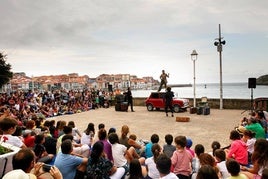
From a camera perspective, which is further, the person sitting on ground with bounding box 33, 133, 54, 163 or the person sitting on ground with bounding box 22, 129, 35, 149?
the person sitting on ground with bounding box 22, 129, 35, 149

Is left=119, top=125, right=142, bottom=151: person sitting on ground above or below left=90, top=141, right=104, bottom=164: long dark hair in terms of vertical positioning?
below

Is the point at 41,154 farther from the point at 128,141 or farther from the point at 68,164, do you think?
the point at 128,141

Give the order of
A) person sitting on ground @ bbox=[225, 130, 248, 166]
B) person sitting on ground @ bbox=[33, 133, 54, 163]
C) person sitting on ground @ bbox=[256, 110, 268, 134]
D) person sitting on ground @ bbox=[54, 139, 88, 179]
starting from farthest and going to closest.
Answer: person sitting on ground @ bbox=[256, 110, 268, 134] < person sitting on ground @ bbox=[225, 130, 248, 166] < person sitting on ground @ bbox=[33, 133, 54, 163] < person sitting on ground @ bbox=[54, 139, 88, 179]

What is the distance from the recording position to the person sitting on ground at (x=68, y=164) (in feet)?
14.8

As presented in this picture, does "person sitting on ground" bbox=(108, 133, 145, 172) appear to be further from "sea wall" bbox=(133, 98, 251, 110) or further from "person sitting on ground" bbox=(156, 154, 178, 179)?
"sea wall" bbox=(133, 98, 251, 110)

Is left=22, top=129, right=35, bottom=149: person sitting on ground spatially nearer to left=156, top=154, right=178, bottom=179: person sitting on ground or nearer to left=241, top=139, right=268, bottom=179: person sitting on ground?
left=156, top=154, right=178, bottom=179: person sitting on ground

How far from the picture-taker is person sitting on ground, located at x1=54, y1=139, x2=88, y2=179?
4516mm

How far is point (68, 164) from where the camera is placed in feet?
14.8

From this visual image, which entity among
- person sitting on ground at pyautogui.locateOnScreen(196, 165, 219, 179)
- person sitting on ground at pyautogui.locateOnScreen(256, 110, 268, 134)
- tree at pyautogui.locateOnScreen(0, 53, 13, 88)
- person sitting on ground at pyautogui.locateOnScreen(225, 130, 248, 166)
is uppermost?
tree at pyautogui.locateOnScreen(0, 53, 13, 88)

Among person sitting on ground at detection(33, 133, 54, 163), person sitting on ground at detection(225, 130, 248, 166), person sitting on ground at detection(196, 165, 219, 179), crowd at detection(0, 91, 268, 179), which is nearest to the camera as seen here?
person sitting on ground at detection(196, 165, 219, 179)

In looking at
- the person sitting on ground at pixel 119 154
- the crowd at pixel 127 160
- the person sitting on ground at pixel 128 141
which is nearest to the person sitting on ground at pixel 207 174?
the crowd at pixel 127 160

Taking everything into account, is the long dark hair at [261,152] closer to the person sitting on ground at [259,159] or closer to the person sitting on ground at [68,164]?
the person sitting on ground at [259,159]

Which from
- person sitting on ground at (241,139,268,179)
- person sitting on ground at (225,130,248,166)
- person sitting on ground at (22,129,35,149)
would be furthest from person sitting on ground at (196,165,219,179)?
person sitting on ground at (22,129,35,149)

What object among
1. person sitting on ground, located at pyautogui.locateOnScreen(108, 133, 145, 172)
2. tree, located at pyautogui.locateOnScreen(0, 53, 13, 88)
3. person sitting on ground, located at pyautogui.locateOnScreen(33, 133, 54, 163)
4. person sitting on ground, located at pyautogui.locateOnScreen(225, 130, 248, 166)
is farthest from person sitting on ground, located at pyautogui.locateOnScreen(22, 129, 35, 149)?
tree, located at pyautogui.locateOnScreen(0, 53, 13, 88)
